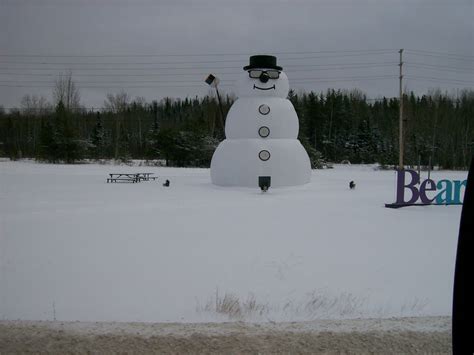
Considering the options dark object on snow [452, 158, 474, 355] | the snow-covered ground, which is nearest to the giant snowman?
the snow-covered ground

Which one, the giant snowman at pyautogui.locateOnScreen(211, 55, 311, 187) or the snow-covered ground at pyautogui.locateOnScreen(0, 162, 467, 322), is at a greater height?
the giant snowman at pyautogui.locateOnScreen(211, 55, 311, 187)

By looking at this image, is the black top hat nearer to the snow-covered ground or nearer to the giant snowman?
the giant snowman

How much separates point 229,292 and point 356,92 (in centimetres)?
6287

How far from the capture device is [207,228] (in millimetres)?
9656

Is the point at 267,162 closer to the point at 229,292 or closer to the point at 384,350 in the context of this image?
the point at 229,292

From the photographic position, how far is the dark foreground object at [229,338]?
3082 millimetres

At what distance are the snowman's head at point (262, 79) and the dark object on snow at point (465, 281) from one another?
18919 millimetres

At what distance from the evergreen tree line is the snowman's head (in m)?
17.7

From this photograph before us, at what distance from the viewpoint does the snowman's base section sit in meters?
18.9

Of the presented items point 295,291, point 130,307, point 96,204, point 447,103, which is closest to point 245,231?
point 295,291

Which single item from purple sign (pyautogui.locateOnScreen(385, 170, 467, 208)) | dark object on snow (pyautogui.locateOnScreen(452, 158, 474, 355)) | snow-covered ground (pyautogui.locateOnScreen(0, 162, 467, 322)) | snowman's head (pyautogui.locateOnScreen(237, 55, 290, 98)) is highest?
snowman's head (pyautogui.locateOnScreen(237, 55, 290, 98))

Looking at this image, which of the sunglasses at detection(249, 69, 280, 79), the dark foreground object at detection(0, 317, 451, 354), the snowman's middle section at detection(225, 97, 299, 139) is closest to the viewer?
the dark foreground object at detection(0, 317, 451, 354)

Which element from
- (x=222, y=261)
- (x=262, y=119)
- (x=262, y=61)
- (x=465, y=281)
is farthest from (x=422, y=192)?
(x=465, y=281)

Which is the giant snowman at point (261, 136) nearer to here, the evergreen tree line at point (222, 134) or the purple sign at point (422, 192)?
the purple sign at point (422, 192)
